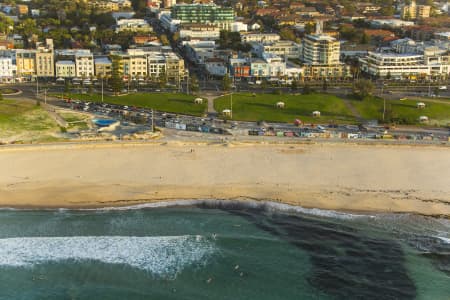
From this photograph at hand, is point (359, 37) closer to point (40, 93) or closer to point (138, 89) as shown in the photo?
point (138, 89)

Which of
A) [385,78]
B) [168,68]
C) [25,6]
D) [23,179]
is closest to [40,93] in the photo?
[168,68]

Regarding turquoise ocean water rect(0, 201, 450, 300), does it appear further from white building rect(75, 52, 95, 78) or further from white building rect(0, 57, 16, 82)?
white building rect(75, 52, 95, 78)

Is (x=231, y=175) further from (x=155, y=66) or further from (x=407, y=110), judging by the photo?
(x=155, y=66)

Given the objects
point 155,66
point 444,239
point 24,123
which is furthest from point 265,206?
point 155,66

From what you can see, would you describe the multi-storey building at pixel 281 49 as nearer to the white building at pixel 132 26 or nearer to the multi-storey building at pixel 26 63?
the white building at pixel 132 26

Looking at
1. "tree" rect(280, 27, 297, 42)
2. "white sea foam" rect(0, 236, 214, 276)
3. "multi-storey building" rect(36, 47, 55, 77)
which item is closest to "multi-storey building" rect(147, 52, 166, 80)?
"multi-storey building" rect(36, 47, 55, 77)
